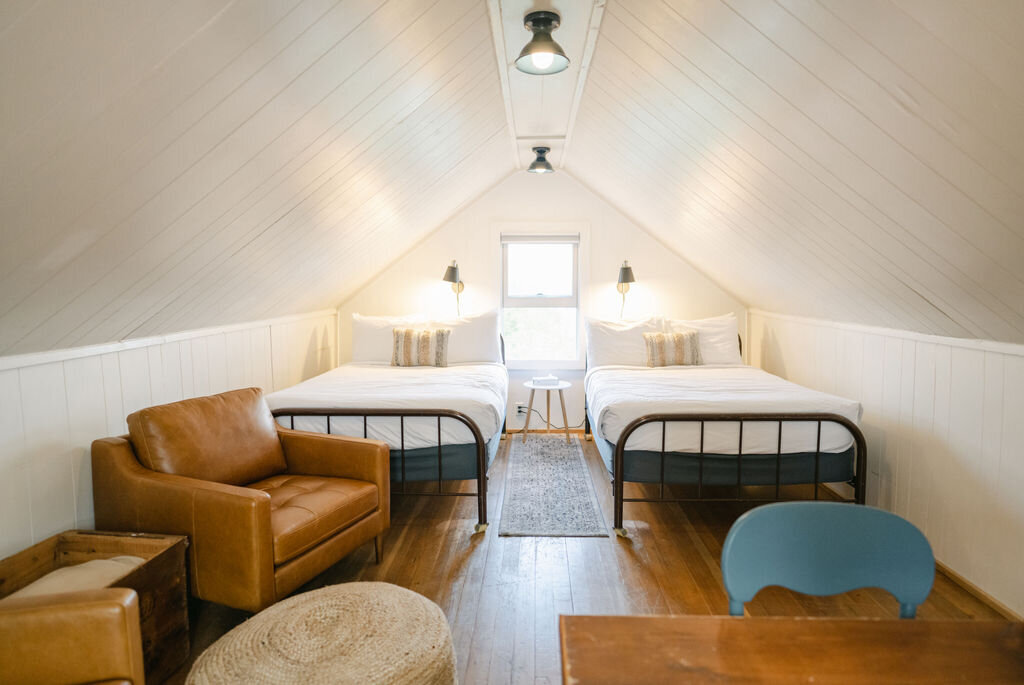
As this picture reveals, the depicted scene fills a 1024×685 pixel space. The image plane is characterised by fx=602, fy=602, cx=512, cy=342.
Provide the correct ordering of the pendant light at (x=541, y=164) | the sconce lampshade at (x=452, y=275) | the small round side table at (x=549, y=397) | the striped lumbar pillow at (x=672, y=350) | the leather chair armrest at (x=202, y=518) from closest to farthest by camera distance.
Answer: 1. the leather chair armrest at (x=202, y=518)
2. the pendant light at (x=541, y=164)
3. the striped lumbar pillow at (x=672, y=350)
4. the small round side table at (x=549, y=397)
5. the sconce lampshade at (x=452, y=275)

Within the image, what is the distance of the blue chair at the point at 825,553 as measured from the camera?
1.12 m

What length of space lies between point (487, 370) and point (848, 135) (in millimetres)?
2697

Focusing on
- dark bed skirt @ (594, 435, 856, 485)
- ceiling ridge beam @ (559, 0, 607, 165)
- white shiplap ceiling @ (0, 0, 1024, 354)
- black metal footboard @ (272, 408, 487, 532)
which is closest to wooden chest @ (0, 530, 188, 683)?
white shiplap ceiling @ (0, 0, 1024, 354)

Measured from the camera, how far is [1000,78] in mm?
1212

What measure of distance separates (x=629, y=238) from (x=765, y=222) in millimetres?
2079

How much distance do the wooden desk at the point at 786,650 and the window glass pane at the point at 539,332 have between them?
13.9 feet

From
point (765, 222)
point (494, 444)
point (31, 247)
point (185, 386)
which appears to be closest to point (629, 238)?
point (765, 222)

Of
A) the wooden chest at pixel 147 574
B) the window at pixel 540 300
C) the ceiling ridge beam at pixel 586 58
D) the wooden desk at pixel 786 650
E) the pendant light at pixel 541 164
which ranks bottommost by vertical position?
the wooden chest at pixel 147 574

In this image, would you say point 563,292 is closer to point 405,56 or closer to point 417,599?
point 405,56

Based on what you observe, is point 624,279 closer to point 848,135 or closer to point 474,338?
point 474,338

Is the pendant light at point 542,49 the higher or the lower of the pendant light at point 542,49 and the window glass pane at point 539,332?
the higher

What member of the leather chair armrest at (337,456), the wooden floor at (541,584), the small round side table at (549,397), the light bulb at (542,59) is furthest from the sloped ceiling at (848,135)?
the leather chair armrest at (337,456)

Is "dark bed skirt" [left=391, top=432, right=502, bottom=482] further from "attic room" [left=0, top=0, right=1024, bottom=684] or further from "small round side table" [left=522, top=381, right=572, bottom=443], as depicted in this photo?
"small round side table" [left=522, top=381, right=572, bottom=443]

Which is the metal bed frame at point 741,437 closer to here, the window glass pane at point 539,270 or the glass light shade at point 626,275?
the glass light shade at point 626,275
